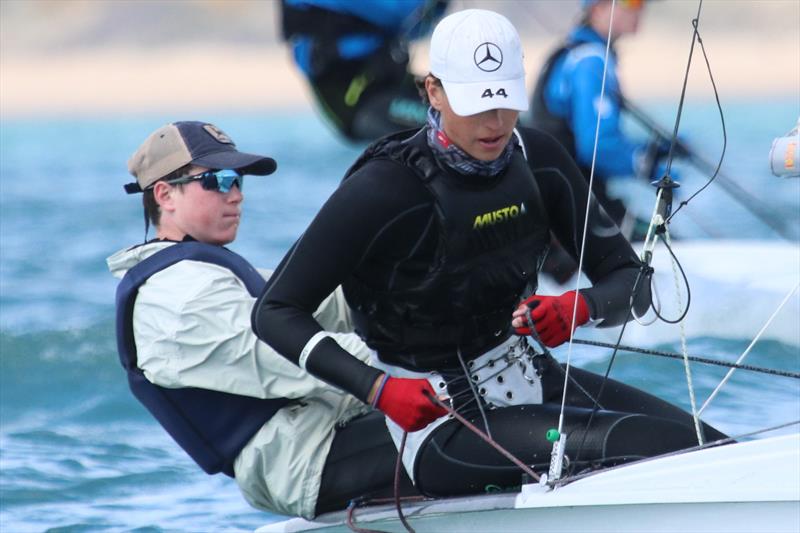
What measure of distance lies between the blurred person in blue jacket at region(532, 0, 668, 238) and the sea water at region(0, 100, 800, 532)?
587 mm

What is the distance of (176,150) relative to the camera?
2.60m

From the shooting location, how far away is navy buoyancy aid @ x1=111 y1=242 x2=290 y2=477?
2.46 meters

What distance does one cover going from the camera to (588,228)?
2.41 meters

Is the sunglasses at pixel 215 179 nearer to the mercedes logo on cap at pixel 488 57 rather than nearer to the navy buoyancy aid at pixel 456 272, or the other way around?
the navy buoyancy aid at pixel 456 272

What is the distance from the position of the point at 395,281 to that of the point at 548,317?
0.80 feet

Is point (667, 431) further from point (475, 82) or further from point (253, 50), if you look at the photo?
point (253, 50)

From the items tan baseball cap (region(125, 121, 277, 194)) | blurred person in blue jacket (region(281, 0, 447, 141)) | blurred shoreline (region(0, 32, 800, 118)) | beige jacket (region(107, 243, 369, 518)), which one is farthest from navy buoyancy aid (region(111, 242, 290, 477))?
blurred shoreline (region(0, 32, 800, 118))

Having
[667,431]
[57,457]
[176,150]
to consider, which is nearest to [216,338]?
[176,150]

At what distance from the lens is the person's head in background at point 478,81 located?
2.17 m

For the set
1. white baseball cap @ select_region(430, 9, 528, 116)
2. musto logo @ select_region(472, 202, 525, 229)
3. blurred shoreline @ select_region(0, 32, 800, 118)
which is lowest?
musto logo @ select_region(472, 202, 525, 229)

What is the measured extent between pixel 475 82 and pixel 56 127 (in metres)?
32.2

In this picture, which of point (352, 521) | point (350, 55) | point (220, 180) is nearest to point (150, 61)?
point (350, 55)

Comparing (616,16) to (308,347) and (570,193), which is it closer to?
(570,193)

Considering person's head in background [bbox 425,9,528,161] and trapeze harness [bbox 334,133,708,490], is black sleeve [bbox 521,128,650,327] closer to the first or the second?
trapeze harness [bbox 334,133,708,490]
